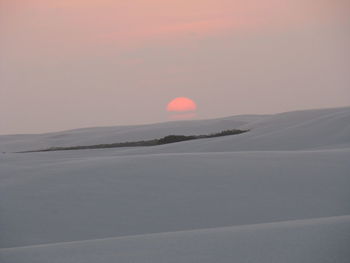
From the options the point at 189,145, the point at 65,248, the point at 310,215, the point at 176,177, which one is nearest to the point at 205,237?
Result: the point at 65,248

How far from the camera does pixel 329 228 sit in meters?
5.26

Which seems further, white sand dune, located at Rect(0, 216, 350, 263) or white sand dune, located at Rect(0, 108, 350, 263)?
white sand dune, located at Rect(0, 108, 350, 263)

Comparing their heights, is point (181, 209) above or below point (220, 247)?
above

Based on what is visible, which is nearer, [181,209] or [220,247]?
[220,247]

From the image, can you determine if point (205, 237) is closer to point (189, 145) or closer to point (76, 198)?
point (76, 198)

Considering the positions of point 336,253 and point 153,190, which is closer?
point 336,253

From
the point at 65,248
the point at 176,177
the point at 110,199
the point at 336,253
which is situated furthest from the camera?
the point at 176,177

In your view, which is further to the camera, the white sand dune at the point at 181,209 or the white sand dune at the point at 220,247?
the white sand dune at the point at 181,209

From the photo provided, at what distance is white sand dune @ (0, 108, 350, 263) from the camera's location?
4887 mm

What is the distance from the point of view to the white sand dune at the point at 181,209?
4887 mm

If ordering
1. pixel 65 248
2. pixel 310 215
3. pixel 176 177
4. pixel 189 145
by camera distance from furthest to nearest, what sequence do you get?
pixel 189 145 → pixel 176 177 → pixel 310 215 → pixel 65 248

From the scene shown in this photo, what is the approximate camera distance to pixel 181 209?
6.99 m

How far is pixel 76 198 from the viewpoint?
297 inches

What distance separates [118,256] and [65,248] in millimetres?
618
